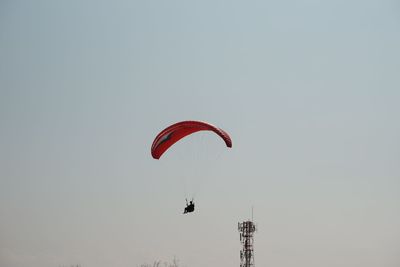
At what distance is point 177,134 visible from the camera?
148ft

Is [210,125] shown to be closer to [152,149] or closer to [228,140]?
[228,140]

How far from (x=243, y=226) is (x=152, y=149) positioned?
27.1 m

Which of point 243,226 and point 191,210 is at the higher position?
point 243,226

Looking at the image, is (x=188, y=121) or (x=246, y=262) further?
(x=246, y=262)

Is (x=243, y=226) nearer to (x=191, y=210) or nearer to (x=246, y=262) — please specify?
(x=246, y=262)

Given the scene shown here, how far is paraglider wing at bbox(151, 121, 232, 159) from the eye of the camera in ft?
141

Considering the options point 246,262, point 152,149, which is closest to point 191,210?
point 152,149

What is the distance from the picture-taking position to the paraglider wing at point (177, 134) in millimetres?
43094

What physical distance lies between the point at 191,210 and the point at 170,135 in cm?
546

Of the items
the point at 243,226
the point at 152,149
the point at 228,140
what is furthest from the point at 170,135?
the point at 243,226

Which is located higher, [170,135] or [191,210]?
[170,135]

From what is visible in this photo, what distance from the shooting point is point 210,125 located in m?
43.2

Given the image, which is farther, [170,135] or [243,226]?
[243,226]

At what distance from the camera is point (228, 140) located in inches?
1686
